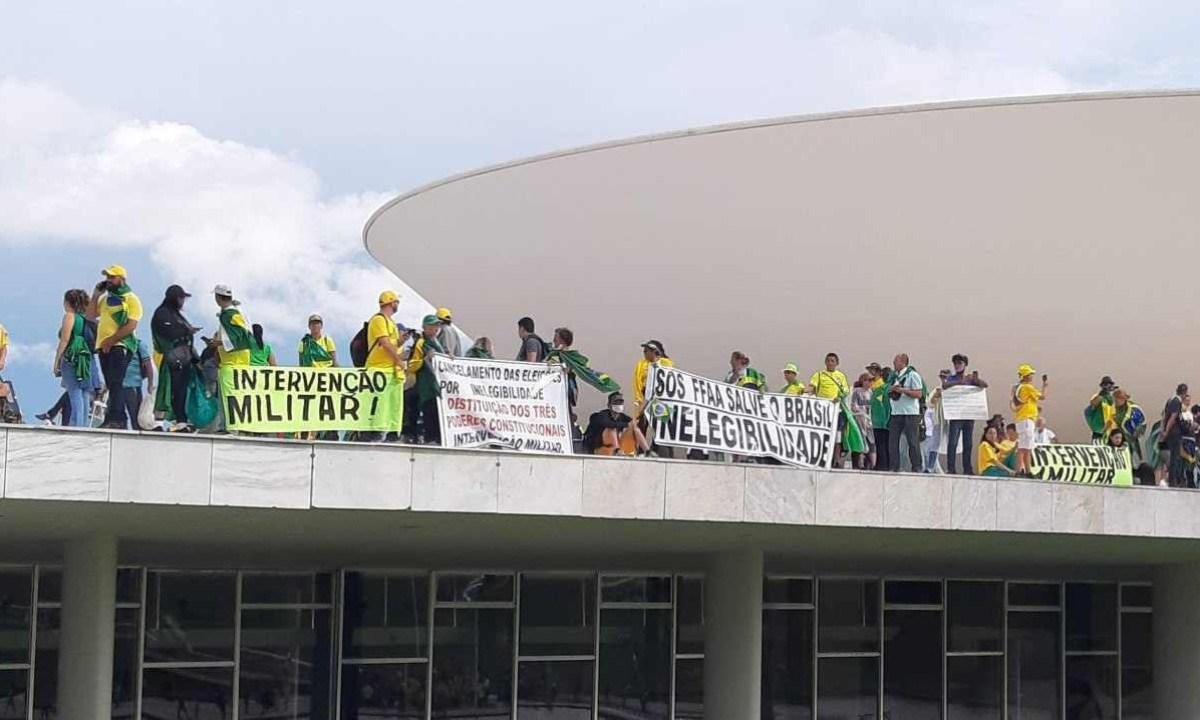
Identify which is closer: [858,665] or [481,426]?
[481,426]

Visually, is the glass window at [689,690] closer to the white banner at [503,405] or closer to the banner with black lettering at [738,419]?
the banner with black lettering at [738,419]

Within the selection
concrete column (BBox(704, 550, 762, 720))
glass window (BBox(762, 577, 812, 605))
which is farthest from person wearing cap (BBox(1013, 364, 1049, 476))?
glass window (BBox(762, 577, 812, 605))

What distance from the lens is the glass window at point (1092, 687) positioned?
23.1 meters

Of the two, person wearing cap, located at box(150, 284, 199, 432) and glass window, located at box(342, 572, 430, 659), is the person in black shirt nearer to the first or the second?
person wearing cap, located at box(150, 284, 199, 432)

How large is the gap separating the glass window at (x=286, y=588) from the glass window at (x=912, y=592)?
729 centimetres

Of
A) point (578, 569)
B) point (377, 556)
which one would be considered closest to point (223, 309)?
point (377, 556)

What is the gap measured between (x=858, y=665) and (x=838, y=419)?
6.49 meters

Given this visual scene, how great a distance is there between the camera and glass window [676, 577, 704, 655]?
2031 centimetres

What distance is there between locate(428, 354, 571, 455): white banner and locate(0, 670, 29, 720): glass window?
245 inches

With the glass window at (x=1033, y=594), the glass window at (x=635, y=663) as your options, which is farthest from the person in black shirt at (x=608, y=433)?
the glass window at (x=1033, y=594)

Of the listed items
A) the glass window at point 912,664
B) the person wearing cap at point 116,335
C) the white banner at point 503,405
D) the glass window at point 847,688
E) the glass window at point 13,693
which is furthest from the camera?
the glass window at point 912,664

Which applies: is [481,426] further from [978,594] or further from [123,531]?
[978,594]

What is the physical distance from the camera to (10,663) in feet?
55.0

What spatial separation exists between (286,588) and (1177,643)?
10.5m
